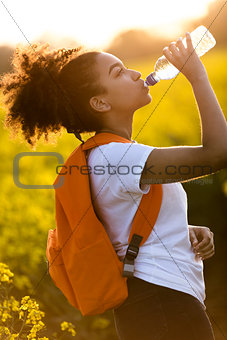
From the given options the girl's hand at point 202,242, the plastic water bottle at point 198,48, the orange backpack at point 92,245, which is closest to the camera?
the orange backpack at point 92,245

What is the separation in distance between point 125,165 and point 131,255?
282mm

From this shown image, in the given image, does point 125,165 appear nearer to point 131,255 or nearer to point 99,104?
point 131,255

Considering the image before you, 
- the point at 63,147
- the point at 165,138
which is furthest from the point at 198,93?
the point at 63,147

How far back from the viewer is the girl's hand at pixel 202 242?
5.39 ft

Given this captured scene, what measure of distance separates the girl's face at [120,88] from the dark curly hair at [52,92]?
0.10ft

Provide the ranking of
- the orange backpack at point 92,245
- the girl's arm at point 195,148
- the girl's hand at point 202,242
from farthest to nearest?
the girl's hand at point 202,242 → the orange backpack at point 92,245 → the girl's arm at point 195,148

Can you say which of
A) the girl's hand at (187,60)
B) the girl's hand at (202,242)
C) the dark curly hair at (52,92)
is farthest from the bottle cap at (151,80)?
the girl's hand at (202,242)

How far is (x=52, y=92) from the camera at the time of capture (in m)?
1.81

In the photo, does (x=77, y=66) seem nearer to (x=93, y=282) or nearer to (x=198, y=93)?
(x=198, y=93)

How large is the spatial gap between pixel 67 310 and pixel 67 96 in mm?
2634

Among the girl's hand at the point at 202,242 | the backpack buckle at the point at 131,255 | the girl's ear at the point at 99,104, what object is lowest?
the girl's hand at the point at 202,242

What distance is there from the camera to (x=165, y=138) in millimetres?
3881

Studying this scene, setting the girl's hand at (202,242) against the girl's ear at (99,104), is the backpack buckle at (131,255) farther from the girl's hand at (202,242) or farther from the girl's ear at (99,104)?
the girl's ear at (99,104)

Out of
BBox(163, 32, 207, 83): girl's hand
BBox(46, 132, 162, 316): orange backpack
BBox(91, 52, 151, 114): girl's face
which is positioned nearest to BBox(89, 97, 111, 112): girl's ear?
BBox(91, 52, 151, 114): girl's face
